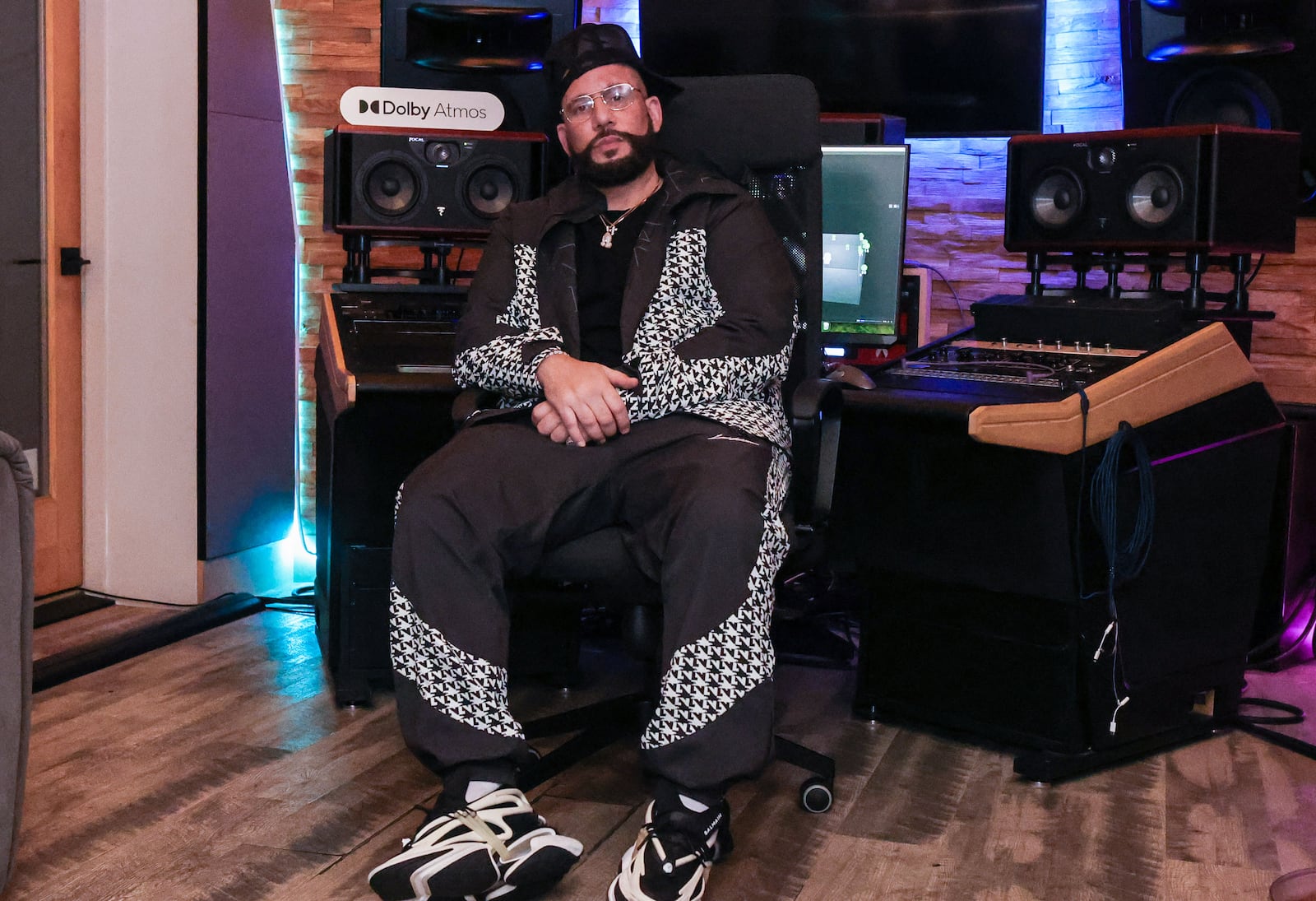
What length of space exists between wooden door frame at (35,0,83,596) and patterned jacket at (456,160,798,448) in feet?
4.98

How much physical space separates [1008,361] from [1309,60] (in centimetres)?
106

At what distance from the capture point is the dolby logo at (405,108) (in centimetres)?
285

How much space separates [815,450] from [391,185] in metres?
1.36

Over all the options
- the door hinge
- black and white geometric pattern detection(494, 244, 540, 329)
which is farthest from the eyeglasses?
the door hinge

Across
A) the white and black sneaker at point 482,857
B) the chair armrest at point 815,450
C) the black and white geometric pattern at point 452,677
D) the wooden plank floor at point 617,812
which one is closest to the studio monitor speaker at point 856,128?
the chair armrest at point 815,450

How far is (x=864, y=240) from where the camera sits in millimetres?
2826

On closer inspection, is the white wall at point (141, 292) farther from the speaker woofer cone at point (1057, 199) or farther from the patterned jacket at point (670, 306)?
the speaker woofer cone at point (1057, 199)

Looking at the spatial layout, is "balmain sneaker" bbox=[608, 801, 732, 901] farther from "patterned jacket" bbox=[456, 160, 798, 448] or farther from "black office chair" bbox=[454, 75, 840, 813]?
"patterned jacket" bbox=[456, 160, 798, 448]

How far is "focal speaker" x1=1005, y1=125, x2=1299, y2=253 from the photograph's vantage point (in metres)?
2.50

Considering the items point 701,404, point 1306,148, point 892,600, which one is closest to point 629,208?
point 701,404

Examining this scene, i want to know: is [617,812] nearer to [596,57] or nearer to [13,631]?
[13,631]

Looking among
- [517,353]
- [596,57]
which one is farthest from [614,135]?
[517,353]

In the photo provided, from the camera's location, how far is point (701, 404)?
77.7 inches

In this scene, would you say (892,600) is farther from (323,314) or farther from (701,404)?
(323,314)
